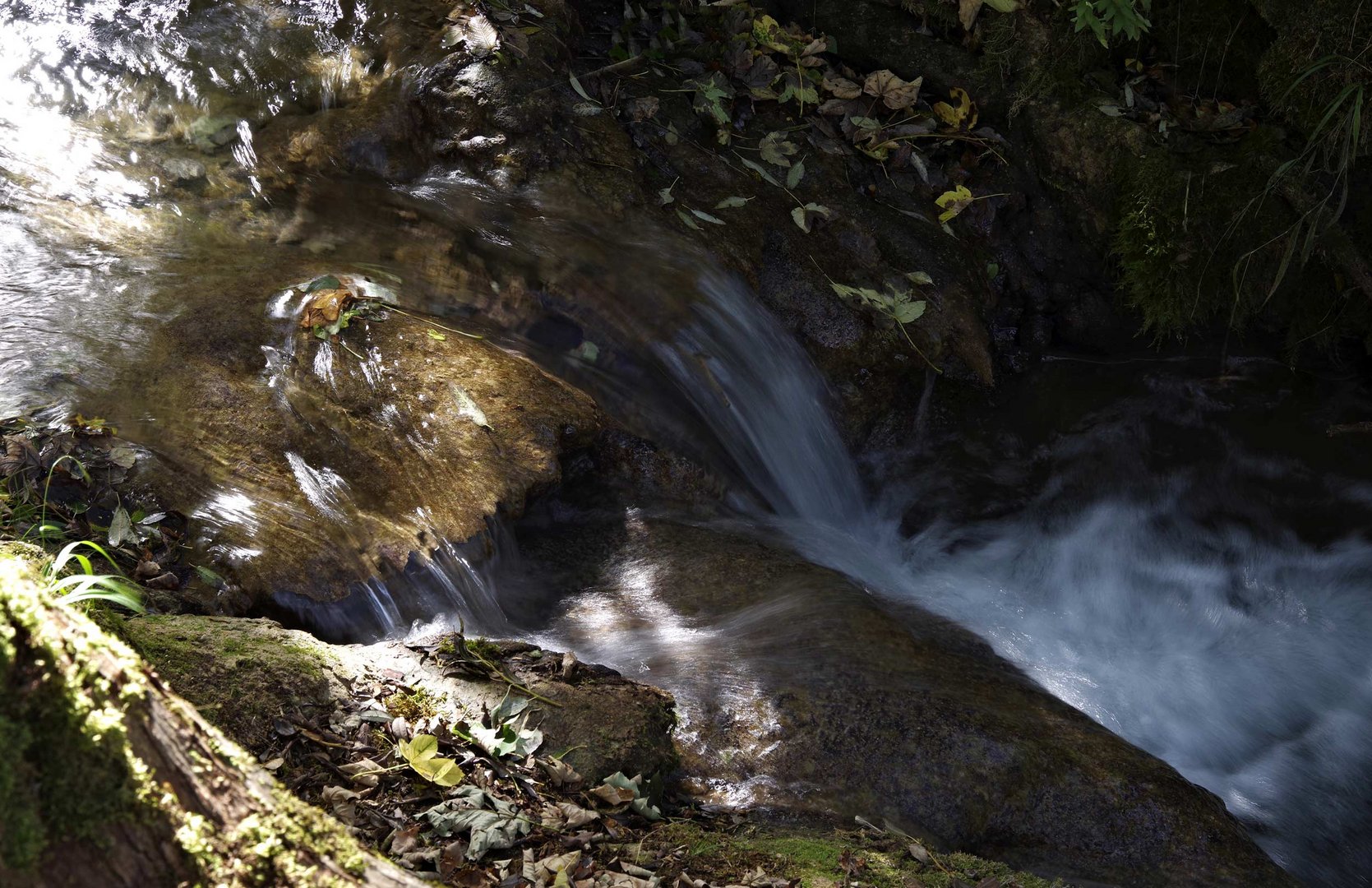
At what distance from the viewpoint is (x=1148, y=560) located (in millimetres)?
4973

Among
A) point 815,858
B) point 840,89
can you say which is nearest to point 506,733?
point 815,858

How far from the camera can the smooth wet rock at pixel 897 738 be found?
3016 millimetres

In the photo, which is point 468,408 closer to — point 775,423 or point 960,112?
point 775,423

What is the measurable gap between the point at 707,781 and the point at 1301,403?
439cm

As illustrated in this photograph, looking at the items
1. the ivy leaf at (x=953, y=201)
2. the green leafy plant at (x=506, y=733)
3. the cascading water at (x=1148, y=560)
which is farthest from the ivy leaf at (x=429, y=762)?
the ivy leaf at (x=953, y=201)

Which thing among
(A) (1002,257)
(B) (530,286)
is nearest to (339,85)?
(B) (530,286)

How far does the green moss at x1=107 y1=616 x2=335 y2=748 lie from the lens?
98.2 inches

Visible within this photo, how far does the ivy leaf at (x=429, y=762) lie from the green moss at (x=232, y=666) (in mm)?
298

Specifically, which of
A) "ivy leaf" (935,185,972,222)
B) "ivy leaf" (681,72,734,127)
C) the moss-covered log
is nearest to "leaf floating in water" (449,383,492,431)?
"ivy leaf" (681,72,734,127)

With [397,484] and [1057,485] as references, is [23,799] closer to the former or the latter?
[397,484]

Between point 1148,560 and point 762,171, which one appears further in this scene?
point 762,171

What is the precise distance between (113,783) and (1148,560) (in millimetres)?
4842

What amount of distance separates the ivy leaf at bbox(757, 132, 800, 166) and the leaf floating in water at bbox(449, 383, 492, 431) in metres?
2.42

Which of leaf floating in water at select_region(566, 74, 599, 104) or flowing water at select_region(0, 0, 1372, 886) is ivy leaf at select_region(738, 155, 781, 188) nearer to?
flowing water at select_region(0, 0, 1372, 886)
